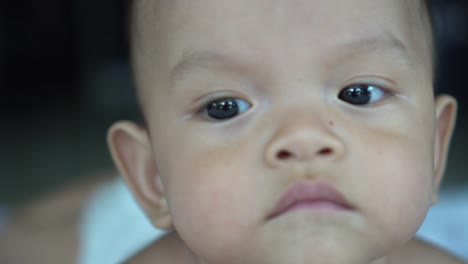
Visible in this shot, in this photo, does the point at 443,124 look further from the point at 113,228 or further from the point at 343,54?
the point at 113,228

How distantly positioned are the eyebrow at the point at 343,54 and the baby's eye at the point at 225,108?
0.05 m

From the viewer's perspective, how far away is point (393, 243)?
3.09ft

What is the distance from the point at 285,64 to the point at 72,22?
187 inches

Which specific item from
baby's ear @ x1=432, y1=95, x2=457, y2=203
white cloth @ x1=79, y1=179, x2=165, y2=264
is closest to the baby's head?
baby's ear @ x1=432, y1=95, x2=457, y2=203

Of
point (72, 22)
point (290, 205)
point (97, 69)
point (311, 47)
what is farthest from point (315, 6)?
point (72, 22)

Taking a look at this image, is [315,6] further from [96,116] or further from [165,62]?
[96,116]

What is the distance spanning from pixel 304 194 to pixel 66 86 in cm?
464

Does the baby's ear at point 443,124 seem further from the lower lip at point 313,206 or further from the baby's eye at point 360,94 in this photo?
the lower lip at point 313,206

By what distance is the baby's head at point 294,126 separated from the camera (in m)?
0.87

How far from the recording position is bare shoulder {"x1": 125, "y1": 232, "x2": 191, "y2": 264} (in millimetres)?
1298

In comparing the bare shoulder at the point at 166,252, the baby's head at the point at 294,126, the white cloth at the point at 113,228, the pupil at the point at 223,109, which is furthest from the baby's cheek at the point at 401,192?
the white cloth at the point at 113,228

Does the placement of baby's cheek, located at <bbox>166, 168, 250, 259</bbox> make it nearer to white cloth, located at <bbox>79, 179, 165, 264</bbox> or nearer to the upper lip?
the upper lip

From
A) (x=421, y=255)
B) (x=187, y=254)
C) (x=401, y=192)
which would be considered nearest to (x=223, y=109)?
(x=401, y=192)

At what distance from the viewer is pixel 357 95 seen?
0.97 metres
